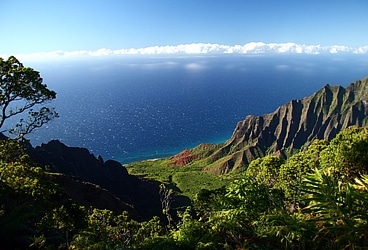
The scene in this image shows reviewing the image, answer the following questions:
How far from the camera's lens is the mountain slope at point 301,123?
160 m

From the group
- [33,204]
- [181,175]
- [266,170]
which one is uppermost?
[33,204]

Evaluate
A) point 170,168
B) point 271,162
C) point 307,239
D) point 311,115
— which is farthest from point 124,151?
point 307,239

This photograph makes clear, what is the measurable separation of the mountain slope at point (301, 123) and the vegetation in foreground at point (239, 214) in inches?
5292

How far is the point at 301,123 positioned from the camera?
172375 millimetres

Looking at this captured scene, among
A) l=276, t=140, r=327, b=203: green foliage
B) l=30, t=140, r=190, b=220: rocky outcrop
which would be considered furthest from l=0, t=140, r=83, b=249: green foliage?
l=30, t=140, r=190, b=220: rocky outcrop

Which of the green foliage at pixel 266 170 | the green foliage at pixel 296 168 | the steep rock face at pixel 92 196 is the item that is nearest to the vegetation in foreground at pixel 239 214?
the green foliage at pixel 296 168

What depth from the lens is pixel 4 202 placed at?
15656 millimetres

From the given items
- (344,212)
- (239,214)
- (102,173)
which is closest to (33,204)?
(239,214)

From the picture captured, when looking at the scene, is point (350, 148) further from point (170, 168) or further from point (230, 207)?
point (170, 168)

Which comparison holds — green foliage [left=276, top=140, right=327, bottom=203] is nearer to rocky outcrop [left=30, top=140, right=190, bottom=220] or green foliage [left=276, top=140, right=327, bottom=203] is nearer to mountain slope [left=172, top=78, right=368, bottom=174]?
rocky outcrop [left=30, top=140, right=190, bottom=220]

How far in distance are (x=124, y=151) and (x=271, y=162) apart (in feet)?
458

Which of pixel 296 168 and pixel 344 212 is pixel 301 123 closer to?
pixel 296 168

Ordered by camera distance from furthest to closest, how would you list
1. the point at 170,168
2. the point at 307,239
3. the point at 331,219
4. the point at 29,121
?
the point at 170,168 → the point at 29,121 → the point at 307,239 → the point at 331,219

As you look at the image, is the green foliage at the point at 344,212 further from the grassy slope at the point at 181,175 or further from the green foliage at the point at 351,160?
the grassy slope at the point at 181,175
